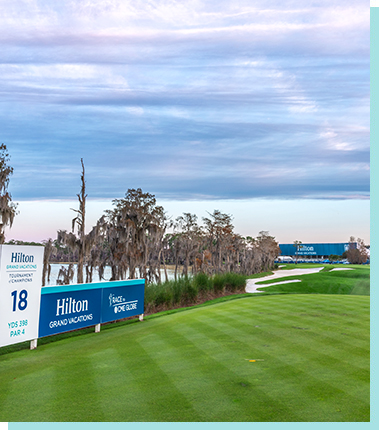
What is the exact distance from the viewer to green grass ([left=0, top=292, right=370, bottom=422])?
6.02 meters

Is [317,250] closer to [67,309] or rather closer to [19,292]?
[67,309]

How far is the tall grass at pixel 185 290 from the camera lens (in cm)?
2048

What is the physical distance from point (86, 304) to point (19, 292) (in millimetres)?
3099

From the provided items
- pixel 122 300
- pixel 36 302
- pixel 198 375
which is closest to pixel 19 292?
pixel 36 302

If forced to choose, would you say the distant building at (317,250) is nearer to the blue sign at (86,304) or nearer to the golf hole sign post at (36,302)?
the blue sign at (86,304)

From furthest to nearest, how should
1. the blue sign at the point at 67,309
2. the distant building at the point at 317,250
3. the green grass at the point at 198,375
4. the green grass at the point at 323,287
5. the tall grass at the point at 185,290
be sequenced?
1. the distant building at the point at 317,250
2. the green grass at the point at 323,287
3. the tall grass at the point at 185,290
4. the blue sign at the point at 67,309
5. the green grass at the point at 198,375

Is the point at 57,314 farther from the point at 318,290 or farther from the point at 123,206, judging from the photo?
the point at 318,290

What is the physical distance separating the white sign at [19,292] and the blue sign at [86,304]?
49cm

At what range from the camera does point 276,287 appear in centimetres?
3988

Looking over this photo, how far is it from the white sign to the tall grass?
29.5 feet

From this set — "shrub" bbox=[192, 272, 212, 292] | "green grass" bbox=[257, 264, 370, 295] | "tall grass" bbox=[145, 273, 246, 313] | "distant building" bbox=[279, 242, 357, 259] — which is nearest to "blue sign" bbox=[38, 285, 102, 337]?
"tall grass" bbox=[145, 273, 246, 313]

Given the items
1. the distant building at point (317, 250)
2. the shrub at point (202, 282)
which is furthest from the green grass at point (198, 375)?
the distant building at point (317, 250)

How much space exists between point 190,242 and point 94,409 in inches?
1586

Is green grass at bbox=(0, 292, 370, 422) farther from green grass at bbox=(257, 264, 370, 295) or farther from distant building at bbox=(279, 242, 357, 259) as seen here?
distant building at bbox=(279, 242, 357, 259)
